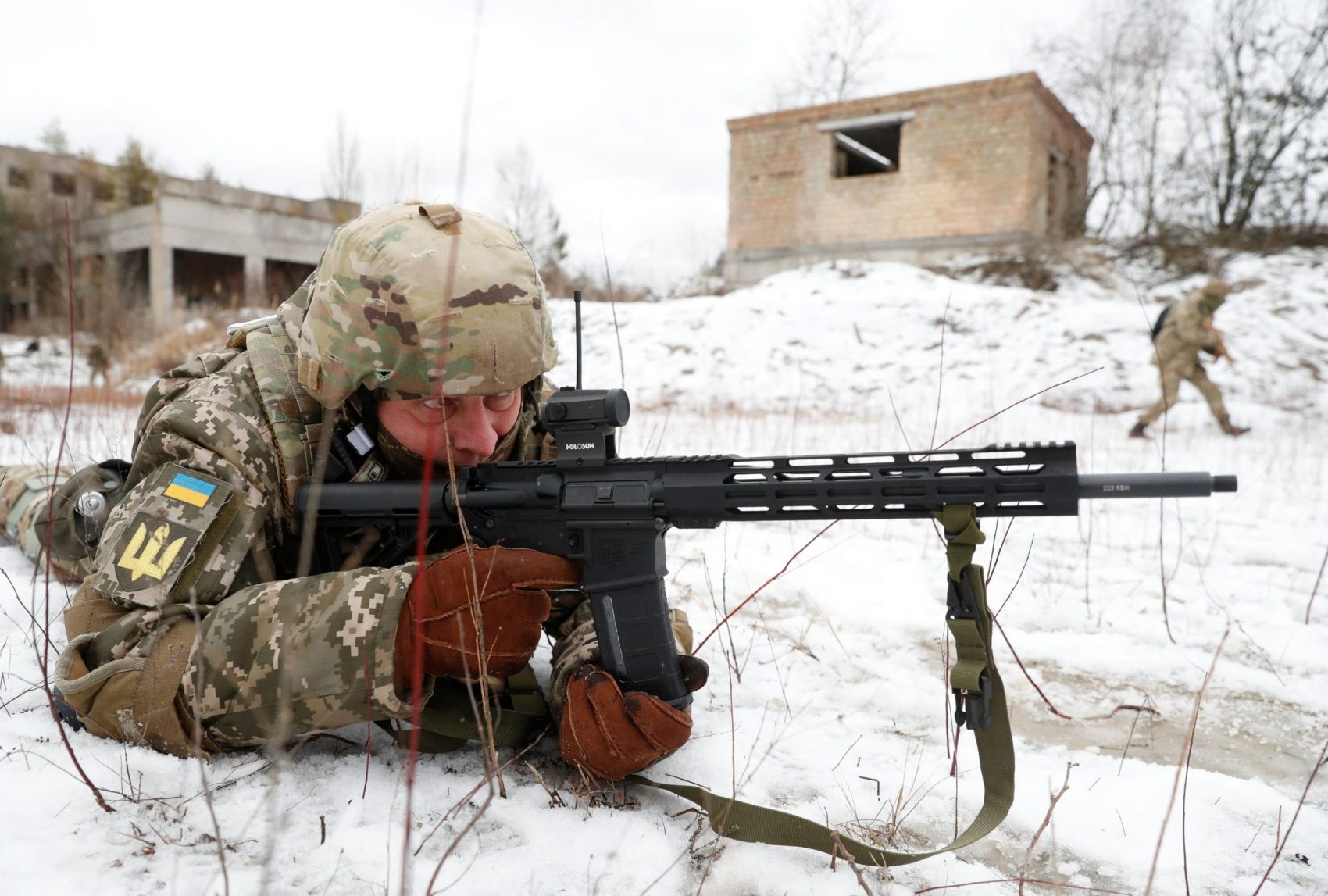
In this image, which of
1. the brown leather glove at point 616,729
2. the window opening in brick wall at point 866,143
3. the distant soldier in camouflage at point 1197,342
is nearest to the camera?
the brown leather glove at point 616,729

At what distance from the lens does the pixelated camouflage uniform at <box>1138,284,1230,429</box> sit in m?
9.09

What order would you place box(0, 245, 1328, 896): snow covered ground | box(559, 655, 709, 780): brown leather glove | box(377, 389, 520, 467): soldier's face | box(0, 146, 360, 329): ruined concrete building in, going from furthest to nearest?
box(0, 146, 360, 329): ruined concrete building → box(377, 389, 520, 467): soldier's face → box(559, 655, 709, 780): brown leather glove → box(0, 245, 1328, 896): snow covered ground

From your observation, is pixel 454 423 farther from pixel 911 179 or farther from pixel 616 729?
pixel 911 179

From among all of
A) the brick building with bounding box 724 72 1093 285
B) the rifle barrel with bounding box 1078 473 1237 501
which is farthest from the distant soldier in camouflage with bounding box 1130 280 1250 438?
the rifle barrel with bounding box 1078 473 1237 501

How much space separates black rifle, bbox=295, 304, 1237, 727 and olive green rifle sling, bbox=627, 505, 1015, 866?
0.03 m

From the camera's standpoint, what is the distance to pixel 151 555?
1851 millimetres

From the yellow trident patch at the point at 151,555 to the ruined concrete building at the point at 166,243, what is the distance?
893 inches

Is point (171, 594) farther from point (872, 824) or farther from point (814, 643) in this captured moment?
point (814, 643)

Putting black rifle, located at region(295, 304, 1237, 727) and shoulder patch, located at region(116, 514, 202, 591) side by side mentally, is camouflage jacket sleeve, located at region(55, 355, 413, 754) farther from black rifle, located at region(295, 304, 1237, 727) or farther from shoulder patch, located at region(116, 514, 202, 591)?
black rifle, located at region(295, 304, 1237, 727)

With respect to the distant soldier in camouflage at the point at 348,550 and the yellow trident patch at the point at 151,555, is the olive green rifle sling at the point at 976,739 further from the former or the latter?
the yellow trident patch at the point at 151,555

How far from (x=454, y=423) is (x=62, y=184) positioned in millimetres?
38307

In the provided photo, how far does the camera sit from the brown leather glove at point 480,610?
1.80 meters

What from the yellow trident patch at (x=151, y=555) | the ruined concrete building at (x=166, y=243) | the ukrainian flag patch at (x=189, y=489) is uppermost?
the ruined concrete building at (x=166, y=243)

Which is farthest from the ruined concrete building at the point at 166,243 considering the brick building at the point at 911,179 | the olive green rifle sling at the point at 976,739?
the olive green rifle sling at the point at 976,739
